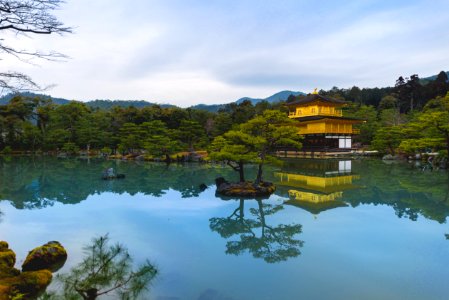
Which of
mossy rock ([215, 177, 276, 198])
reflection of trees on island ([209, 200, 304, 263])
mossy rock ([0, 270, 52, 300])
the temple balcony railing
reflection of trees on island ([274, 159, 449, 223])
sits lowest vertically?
reflection of trees on island ([274, 159, 449, 223])

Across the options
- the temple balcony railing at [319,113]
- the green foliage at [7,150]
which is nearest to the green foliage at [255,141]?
the temple balcony railing at [319,113]

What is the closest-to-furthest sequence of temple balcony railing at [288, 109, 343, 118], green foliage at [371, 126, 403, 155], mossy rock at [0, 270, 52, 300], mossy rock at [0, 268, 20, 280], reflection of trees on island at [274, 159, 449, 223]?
mossy rock at [0, 270, 52, 300] < mossy rock at [0, 268, 20, 280] < reflection of trees on island at [274, 159, 449, 223] < green foliage at [371, 126, 403, 155] < temple balcony railing at [288, 109, 343, 118]

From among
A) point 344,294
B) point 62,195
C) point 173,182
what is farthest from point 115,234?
point 173,182

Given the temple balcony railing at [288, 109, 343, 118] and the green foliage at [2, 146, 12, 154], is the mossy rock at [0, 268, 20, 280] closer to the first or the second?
the temple balcony railing at [288, 109, 343, 118]

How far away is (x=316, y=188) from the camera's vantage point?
47.4ft

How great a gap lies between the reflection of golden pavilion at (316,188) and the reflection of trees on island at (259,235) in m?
1.67

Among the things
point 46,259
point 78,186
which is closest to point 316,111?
point 78,186

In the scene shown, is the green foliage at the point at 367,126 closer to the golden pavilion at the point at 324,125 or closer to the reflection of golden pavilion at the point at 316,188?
the golden pavilion at the point at 324,125

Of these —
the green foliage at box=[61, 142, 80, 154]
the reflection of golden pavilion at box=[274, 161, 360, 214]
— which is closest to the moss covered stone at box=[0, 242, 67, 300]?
the reflection of golden pavilion at box=[274, 161, 360, 214]

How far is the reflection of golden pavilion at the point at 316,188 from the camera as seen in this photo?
11227mm

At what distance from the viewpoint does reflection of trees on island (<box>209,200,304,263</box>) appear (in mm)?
6566

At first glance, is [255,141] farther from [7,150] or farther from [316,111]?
[7,150]

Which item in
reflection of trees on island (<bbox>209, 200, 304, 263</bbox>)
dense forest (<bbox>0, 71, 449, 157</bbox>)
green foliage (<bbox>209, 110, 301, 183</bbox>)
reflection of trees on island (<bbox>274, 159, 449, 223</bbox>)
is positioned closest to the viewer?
reflection of trees on island (<bbox>209, 200, 304, 263</bbox>)

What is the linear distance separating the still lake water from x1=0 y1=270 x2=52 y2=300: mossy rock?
28.2 inches
